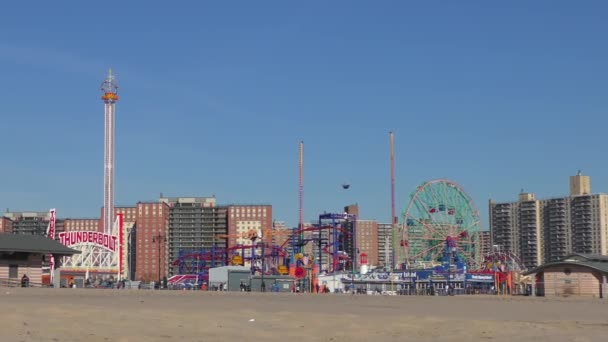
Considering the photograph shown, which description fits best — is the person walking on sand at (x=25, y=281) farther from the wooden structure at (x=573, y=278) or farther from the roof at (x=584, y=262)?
the roof at (x=584, y=262)

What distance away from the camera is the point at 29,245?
60688 millimetres

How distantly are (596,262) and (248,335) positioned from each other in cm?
5999

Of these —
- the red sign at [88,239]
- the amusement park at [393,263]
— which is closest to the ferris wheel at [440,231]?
the amusement park at [393,263]

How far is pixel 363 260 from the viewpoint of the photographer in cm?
14212

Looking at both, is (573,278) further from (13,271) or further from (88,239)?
(88,239)

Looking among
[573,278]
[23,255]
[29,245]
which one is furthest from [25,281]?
[573,278]

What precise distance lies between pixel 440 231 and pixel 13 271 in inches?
3106

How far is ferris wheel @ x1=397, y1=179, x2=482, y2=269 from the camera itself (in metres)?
128

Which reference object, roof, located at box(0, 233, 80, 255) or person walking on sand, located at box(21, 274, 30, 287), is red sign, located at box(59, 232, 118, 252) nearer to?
roof, located at box(0, 233, 80, 255)

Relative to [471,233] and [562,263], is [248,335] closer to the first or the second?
[562,263]

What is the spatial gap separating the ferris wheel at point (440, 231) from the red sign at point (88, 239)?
46.0 metres

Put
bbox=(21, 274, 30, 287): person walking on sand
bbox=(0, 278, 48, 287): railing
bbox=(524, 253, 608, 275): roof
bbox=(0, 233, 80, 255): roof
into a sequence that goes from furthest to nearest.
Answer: bbox=(524, 253, 608, 275): roof → bbox=(0, 233, 80, 255): roof → bbox=(21, 274, 30, 287): person walking on sand → bbox=(0, 278, 48, 287): railing

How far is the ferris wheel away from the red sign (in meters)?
46.0

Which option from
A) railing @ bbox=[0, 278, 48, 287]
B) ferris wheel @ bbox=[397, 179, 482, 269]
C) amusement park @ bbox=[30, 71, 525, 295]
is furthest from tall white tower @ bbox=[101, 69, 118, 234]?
railing @ bbox=[0, 278, 48, 287]
